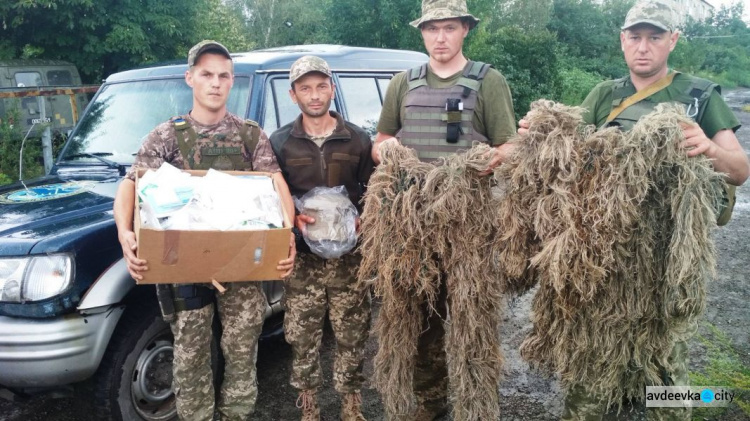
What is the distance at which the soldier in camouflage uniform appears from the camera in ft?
9.93

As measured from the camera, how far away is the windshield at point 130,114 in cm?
395

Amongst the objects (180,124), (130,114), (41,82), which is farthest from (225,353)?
(41,82)

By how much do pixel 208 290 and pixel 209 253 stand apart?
0.52 m

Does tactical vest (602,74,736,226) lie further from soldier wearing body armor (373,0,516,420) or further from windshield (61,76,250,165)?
windshield (61,76,250,165)

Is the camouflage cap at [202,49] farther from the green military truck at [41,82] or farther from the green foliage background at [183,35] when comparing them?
the green military truck at [41,82]

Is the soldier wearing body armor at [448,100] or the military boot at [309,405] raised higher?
the soldier wearing body armor at [448,100]

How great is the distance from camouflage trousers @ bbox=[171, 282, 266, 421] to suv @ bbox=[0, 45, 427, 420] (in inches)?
15.2

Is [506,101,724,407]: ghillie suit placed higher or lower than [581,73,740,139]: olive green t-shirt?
lower

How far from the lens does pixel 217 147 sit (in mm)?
2873

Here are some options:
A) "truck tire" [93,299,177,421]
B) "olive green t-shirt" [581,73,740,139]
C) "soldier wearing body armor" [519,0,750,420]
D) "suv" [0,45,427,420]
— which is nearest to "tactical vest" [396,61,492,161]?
"olive green t-shirt" [581,73,740,139]

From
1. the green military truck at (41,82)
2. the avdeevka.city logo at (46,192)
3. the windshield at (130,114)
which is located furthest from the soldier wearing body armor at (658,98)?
the green military truck at (41,82)

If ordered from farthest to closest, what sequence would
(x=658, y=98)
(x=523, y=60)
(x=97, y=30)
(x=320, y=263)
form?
1. (x=523, y=60)
2. (x=97, y=30)
3. (x=320, y=263)
4. (x=658, y=98)

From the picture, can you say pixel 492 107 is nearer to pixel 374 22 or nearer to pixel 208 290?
pixel 208 290

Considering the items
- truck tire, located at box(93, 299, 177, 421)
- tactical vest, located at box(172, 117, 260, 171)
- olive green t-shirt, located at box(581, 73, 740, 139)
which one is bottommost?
truck tire, located at box(93, 299, 177, 421)
